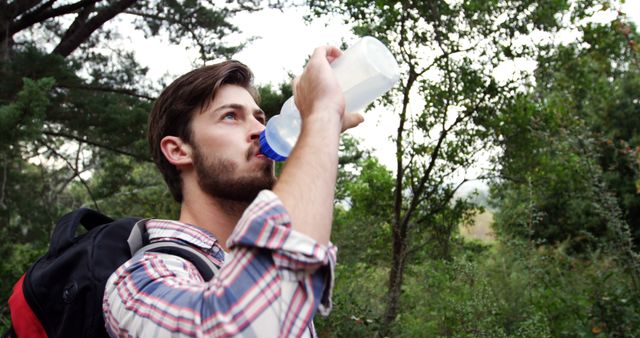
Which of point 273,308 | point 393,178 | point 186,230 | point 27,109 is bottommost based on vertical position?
point 273,308

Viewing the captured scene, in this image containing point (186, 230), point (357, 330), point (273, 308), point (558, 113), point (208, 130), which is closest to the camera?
point (273, 308)

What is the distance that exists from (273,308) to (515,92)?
7041 millimetres

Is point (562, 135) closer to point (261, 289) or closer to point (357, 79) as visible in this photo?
point (357, 79)

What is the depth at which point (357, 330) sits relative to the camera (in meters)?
5.29

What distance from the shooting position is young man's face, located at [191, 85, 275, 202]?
1420 mm

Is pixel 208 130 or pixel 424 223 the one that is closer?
pixel 208 130

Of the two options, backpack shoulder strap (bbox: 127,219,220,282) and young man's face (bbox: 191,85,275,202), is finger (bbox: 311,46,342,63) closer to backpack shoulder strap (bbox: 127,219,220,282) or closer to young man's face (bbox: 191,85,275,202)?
young man's face (bbox: 191,85,275,202)

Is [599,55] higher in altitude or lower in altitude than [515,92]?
higher

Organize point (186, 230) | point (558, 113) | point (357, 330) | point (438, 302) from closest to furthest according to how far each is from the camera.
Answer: point (186, 230)
point (357, 330)
point (558, 113)
point (438, 302)

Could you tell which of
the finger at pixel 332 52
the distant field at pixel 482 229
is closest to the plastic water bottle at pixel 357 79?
the finger at pixel 332 52

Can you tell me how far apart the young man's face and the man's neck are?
3 cm

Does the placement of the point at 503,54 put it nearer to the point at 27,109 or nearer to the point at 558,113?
the point at 558,113

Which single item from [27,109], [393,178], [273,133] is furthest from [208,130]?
[393,178]

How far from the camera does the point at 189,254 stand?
1.17 m
